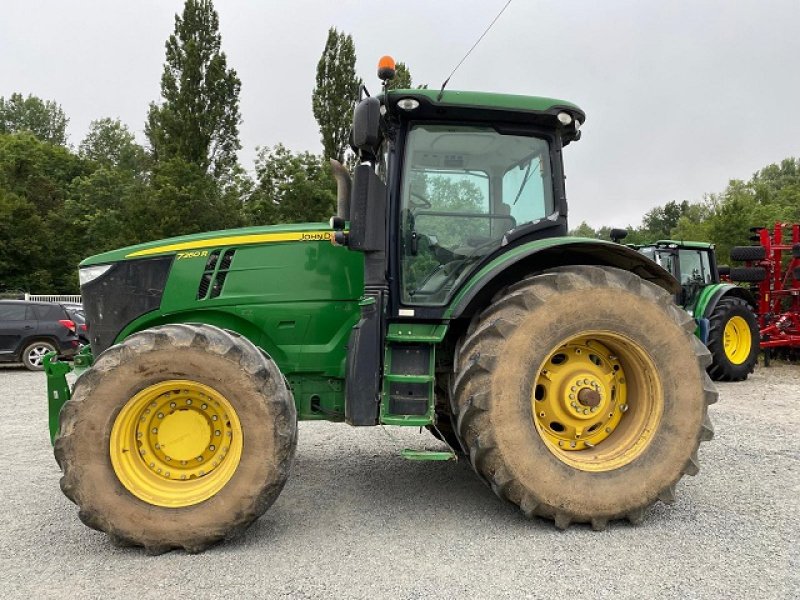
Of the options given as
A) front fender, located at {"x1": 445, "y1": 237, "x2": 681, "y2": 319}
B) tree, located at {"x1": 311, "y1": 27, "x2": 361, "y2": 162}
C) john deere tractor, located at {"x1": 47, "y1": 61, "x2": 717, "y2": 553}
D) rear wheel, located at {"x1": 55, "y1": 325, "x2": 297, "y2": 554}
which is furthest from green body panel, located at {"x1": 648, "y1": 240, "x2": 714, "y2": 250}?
tree, located at {"x1": 311, "y1": 27, "x2": 361, "y2": 162}

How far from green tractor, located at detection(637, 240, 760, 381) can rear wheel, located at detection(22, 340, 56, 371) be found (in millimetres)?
11361

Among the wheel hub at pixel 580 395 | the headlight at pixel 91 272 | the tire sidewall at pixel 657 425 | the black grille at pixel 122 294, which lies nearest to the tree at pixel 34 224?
the headlight at pixel 91 272

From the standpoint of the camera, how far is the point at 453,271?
3881mm

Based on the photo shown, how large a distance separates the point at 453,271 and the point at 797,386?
28.2 feet

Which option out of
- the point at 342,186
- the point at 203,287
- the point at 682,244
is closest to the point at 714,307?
the point at 682,244

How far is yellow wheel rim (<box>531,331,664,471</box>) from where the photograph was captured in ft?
12.0

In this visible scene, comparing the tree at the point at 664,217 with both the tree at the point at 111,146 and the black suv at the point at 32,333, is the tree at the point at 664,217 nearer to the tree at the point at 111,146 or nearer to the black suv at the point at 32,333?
the tree at the point at 111,146

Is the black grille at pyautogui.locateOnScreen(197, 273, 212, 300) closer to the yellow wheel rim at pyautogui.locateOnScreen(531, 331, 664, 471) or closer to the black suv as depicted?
the yellow wheel rim at pyautogui.locateOnScreen(531, 331, 664, 471)

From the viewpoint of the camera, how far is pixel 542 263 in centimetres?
394

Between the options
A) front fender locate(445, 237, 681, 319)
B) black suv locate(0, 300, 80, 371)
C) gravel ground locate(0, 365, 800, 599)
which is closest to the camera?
gravel ground locate(0, 365, 800, 599)

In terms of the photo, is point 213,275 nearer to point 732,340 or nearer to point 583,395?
point 583,395

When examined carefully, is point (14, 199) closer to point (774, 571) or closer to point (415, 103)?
point (415, 103)

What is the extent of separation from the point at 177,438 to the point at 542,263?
2397 millimetres

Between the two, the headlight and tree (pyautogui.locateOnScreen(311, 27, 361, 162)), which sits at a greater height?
tree (pyautogui.locateOnScreen(311, 27, 361, 162))
